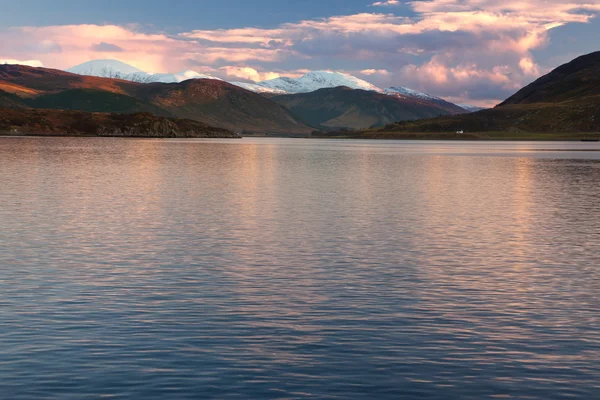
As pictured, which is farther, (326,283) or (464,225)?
(464,225)

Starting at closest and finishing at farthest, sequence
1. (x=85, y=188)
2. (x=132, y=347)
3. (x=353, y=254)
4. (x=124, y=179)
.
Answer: (x=132, y=347)
(x=353, y=254)
(x=85, y=188)
(x=124, y=179)

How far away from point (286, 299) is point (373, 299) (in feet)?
10.8

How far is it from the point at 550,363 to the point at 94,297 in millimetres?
16779

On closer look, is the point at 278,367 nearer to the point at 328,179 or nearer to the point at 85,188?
the point at 85,188

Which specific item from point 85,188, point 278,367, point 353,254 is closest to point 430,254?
point 353,254

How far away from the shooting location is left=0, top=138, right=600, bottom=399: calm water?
20328 millimetres

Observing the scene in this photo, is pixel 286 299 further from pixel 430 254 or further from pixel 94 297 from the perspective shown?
pixel 430 254

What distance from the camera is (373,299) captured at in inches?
1196

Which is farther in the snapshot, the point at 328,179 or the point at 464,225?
the point at 328,179

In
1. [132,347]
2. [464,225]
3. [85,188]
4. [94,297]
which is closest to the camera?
[132,347]

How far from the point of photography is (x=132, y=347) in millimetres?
23016

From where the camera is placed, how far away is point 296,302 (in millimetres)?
29672

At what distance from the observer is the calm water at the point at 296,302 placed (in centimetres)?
2033


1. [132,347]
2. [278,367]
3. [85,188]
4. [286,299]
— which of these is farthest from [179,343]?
[85,188]
